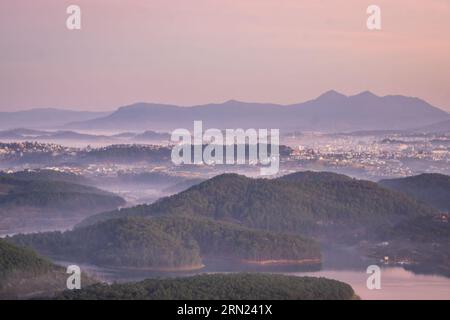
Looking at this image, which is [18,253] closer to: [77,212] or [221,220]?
[221,220]

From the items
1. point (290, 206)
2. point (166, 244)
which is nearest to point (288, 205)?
point (290, 206)

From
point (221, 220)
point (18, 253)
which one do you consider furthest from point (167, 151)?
point (18, 253)

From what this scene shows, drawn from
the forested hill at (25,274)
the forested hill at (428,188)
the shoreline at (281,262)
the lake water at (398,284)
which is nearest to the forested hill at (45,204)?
the forested hill at (428,188)

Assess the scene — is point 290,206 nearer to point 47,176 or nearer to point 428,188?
point 428,188

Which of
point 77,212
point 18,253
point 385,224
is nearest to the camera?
point 18,253

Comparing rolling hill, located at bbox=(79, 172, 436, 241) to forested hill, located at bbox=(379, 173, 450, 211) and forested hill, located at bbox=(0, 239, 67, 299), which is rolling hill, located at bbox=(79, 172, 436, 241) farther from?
forested hill, located at bbox=(0, 239, 67, 299)

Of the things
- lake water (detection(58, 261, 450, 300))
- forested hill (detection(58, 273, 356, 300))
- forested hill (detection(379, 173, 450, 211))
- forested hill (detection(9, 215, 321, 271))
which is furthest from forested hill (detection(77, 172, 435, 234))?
forested hill (detection(58, 273, 356, 300))
